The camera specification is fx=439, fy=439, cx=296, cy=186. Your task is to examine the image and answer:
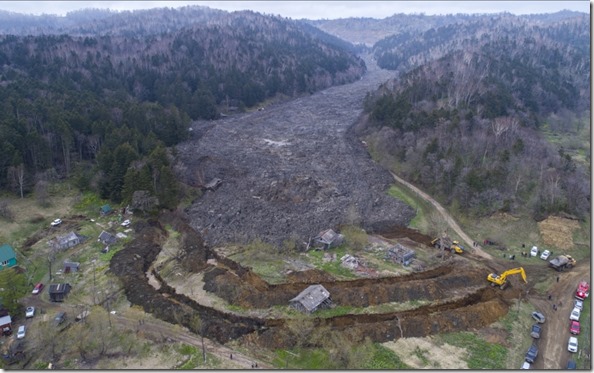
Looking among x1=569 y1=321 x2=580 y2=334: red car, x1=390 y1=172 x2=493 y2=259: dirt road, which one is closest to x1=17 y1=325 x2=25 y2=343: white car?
x1=390 y1=172 x2=493 y2=259: dirt road

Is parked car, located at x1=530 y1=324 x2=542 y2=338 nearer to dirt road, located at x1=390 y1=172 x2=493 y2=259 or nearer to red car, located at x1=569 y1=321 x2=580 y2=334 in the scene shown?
red car, located at x1=569 y1=321 x2=580 y2=334

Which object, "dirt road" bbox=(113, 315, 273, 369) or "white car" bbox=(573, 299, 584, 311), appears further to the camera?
"white car" bbox=(573, 299, 584, 311)

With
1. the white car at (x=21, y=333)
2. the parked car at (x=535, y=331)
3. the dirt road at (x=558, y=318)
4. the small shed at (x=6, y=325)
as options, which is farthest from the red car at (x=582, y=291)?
the small shed at (x=6, y=325)

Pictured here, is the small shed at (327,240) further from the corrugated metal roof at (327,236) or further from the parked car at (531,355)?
the parked car at (531,355)

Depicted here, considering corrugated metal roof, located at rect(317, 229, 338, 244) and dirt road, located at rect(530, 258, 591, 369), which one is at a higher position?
corrugated metal roof, located at rect(317, 229, 338, 244)

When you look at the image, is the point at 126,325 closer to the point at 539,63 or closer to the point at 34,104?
the point at 34,104

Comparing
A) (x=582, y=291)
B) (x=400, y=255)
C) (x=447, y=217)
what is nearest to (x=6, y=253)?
(x=400, y=255)
